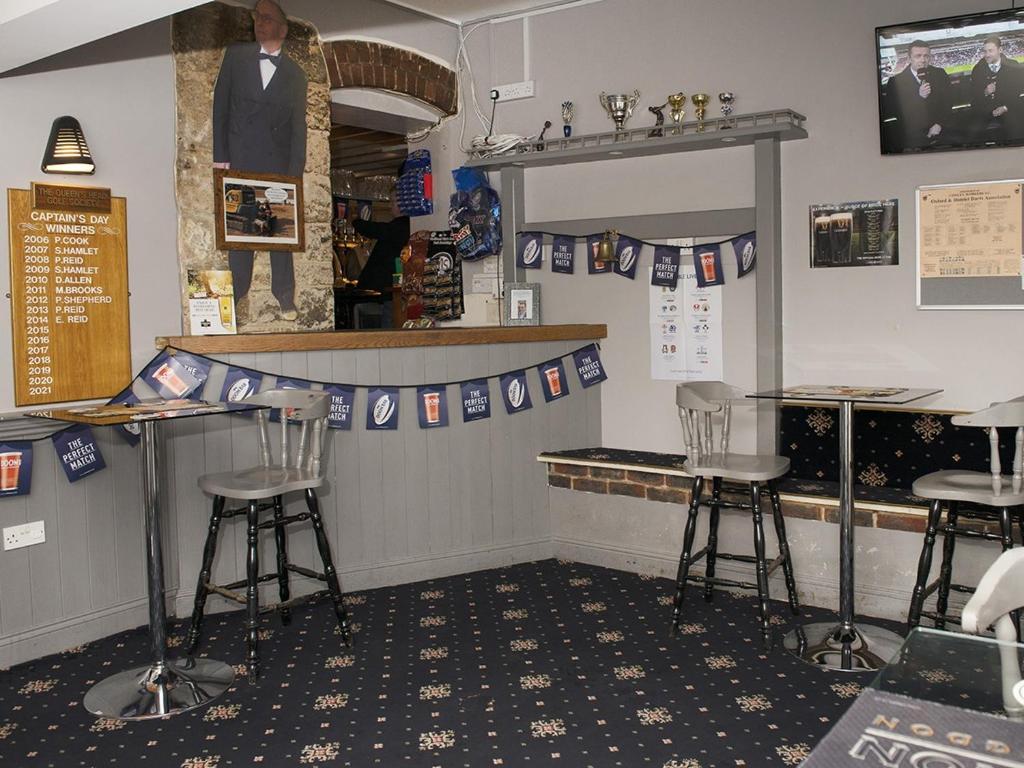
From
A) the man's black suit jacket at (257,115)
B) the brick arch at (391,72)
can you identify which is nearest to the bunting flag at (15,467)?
the man's black suit jacket at (257,115)

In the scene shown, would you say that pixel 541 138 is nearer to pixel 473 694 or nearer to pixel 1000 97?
pixel 1000 97

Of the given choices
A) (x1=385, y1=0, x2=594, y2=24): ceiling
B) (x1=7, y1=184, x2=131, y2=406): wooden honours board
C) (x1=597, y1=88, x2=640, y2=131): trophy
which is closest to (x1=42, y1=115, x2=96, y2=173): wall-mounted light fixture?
(x1=7, y1=184, x2=131, y2=406): wooden honours board

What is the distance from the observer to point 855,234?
453 cm

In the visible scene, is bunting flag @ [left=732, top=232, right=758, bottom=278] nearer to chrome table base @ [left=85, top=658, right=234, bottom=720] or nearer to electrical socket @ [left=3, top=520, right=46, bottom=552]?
chrome table base @ [left=85, top=658, right=234, bottom=720]

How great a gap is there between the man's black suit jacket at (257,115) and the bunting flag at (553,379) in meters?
1.62

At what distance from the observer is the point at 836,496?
433 cm

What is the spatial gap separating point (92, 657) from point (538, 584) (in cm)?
202

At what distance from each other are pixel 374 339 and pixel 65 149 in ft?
5.03

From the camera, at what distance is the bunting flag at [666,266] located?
201 inches

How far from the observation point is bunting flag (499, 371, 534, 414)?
5031mm

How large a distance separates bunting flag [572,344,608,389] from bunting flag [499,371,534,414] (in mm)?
380

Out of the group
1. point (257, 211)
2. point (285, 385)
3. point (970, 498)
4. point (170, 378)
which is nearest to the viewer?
point (970, 498)

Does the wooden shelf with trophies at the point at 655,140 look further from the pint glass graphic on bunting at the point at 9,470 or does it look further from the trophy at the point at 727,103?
the pint glass graphic on bunting at the point at 9,470

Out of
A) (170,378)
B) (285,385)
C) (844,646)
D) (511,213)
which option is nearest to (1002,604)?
(844,646)
